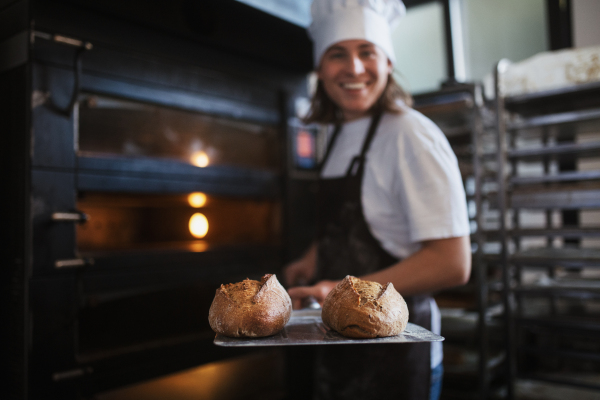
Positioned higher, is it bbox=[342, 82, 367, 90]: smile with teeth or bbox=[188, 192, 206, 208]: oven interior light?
bbox=[342, 82, 367, 90]: smile with teeth

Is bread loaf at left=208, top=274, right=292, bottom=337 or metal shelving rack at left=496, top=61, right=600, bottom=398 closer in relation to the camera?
bread loaf at left=208, top=274, right=292, bottom=337

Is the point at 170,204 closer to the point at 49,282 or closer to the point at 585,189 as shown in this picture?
the point at 49,282

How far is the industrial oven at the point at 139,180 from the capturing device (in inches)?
53.9

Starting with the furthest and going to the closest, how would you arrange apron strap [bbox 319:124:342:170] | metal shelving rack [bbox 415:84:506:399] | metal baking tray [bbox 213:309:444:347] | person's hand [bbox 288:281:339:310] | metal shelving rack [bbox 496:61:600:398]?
metal shelving rack [bbox 415:84:506:399]
metal shelving rack [bbox 496:61:600:398]
apron strap [bbox 319:124:342:170]
person's hand [bbox 288:281:339:310]
metal baking tray [bbox 213:309:444:347]

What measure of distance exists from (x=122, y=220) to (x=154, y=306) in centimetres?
42

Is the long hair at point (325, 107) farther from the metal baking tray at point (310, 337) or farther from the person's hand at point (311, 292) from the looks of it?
the metal baking tray at point (310, 337)

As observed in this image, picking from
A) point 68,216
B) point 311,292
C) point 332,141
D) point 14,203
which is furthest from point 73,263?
point 332,141

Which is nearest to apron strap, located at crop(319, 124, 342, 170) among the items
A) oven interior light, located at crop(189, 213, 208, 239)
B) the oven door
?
the oven door

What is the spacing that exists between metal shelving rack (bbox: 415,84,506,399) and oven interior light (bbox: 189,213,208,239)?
4.67 feet

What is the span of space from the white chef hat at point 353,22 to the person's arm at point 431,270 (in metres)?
0.59

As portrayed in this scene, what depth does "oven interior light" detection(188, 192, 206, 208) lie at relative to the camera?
1855 millimetres

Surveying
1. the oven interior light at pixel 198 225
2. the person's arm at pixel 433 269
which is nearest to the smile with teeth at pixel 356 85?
the person's arm at pixel 433 269

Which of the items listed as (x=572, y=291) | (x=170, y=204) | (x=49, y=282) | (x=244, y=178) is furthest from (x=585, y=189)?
(x=49, y=282)

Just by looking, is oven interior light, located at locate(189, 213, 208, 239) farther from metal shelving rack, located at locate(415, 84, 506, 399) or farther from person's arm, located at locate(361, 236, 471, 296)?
metal shelving rack, located at locate(415, 84, 506, 399)
